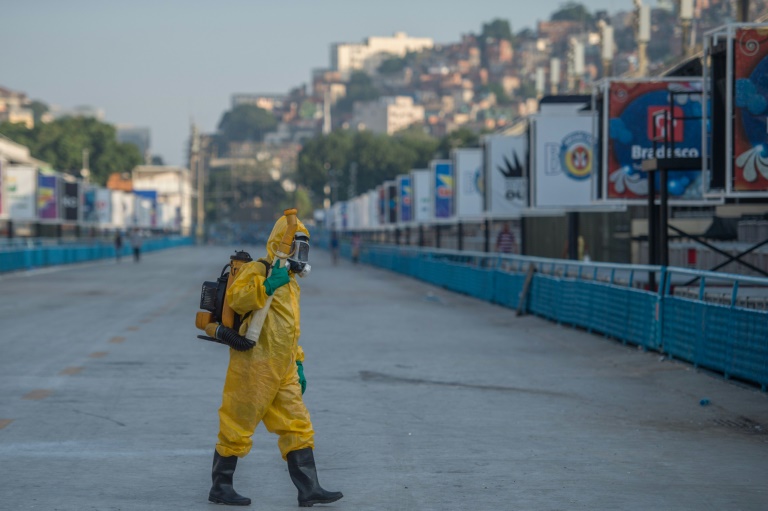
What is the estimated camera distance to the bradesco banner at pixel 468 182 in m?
42.1

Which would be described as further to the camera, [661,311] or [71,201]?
[71,201]

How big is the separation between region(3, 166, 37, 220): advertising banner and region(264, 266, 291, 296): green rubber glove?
182 ft

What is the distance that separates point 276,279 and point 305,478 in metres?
1.15

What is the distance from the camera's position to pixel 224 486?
7305 mm

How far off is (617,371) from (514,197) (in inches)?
884

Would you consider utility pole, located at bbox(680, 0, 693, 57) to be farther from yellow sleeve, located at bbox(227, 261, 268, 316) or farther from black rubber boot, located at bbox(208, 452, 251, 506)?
black rubber boot, located at bbox(208, 452, 251, 506)

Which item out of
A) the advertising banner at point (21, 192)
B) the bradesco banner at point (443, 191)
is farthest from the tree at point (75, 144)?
the bradesco banner at point (443, 191)

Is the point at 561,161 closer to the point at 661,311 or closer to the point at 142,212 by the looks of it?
A: the point at 661,311

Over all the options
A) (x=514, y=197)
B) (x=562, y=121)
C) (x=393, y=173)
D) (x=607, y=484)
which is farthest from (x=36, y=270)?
(x=393, y=173)

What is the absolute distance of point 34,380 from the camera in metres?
13.4

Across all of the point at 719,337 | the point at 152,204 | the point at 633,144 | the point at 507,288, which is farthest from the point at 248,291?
the point at 152,204

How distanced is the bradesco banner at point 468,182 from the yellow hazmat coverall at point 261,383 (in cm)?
3478

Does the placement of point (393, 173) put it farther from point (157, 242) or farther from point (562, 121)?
point (562, 121)

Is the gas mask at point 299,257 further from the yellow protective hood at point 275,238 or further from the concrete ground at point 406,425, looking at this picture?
the concrete ground at point 406,425
